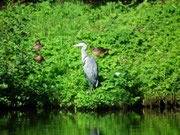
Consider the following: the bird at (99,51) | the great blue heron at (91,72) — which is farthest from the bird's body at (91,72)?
the bird at (99,51)

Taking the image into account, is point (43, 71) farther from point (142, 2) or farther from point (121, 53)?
point (142, 2)

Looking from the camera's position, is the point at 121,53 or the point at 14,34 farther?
the point at 121,53

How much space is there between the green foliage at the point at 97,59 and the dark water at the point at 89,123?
614 millimetres

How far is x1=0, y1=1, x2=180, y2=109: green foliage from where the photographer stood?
978cm

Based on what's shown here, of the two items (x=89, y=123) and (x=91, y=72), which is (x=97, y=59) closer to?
(x=91, y=72)

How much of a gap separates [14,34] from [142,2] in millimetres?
7690

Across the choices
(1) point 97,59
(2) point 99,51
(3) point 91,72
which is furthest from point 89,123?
(2) point 99,51

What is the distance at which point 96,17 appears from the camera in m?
15.1

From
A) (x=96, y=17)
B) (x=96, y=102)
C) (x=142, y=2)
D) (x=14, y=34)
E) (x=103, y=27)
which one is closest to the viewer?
(x=96, y=102)

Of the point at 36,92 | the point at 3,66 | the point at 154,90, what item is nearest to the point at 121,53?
the point at 154,90

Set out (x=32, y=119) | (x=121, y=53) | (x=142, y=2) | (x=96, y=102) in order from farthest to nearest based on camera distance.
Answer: (x=142, y=2) → (x=121, y=53) → (x=96, y=102) → (x=32, y=119)

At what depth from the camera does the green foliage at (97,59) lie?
978 centimetres

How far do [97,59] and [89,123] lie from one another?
12.1 feet

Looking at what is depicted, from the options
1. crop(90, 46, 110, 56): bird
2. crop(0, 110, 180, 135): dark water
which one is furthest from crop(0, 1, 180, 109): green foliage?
crop(0, 110, 180, 135): dark water
